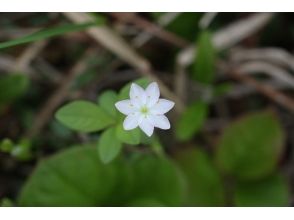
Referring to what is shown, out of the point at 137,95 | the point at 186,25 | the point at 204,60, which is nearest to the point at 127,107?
the point at 137,95

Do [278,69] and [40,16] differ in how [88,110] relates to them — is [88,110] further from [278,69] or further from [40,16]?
[278,69]

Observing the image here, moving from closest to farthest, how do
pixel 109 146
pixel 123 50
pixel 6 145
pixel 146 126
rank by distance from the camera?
1. pixel 146 126
2. pixel 109 146
3. pixel 6 145
4. pixel 123 50

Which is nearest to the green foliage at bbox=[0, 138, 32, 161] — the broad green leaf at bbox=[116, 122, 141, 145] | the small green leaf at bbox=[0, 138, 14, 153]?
the small green leaf at bbox=[0, 138, 14, 153]

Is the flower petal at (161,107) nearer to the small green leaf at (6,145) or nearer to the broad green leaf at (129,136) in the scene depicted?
the broad green leaf at (129,136)

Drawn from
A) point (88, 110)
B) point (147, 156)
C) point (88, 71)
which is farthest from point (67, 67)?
point (88, 110)

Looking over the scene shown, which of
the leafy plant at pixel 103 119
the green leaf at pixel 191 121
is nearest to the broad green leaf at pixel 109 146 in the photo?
the leafy plant at pixel 103 119

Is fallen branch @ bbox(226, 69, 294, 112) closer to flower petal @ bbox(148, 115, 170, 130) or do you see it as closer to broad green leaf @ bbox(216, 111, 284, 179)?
broad green leaf @ bbox(216, 111, 284, 179)

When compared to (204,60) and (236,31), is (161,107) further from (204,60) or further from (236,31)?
(236,31)
